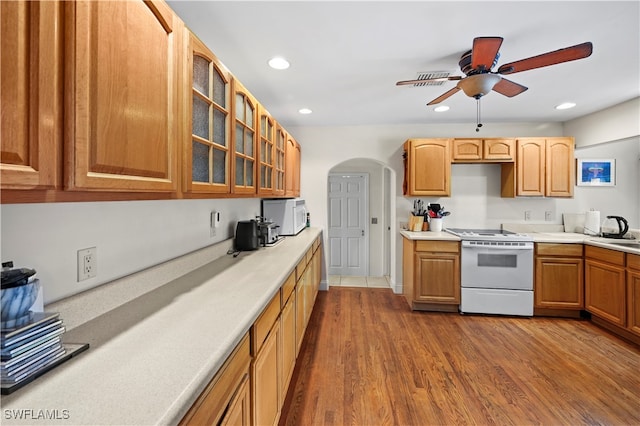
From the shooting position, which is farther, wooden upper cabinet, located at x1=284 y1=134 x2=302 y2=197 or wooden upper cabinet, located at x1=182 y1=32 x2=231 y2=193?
wooden upper cabinet, located at x1=284 y1=134 x2=302 y2=197

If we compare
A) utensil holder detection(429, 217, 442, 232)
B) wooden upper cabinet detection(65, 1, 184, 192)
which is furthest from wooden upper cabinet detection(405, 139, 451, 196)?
wooden upper cabinet detection(65, 1, 184, 192)

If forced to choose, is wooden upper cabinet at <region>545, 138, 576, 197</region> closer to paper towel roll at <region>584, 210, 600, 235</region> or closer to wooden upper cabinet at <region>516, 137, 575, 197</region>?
wooden upper cabinet at <region>516, 137, 575, 197</region>

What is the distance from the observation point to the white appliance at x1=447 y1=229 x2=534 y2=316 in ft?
10.8

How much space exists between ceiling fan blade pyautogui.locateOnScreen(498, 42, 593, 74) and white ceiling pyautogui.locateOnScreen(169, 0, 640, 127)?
22 cm

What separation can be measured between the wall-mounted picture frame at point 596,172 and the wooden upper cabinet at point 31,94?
5117 millimetres

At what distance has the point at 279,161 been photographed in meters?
3.02

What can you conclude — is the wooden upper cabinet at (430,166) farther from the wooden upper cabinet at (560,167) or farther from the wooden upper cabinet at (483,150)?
the wooden upper cabinet at (560,167)

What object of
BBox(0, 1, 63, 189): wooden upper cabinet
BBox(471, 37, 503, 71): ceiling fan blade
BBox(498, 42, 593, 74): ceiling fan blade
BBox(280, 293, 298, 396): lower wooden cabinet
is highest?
BBox(471, 37, 503, 71): ceiling fan blade

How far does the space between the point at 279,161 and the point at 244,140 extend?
3.42ft

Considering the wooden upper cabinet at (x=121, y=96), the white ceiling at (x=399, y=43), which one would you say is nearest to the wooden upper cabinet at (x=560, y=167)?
the white ceiling at (x=399, y=43)

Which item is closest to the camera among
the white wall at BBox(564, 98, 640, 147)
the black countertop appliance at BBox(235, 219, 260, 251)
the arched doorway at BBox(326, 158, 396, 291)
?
the black countertop appliance at BBox(235, 219, 260, 251)

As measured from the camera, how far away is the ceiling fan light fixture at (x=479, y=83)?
196 cm

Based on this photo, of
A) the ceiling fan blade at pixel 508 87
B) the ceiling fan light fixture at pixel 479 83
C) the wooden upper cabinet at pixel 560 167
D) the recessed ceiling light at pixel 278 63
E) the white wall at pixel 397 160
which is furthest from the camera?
the white wall at pixel 397 160

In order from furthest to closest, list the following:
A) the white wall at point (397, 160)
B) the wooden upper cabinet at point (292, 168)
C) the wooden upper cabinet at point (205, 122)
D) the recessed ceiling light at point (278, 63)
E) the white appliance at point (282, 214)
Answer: the white wall at point (397, 160)
the white appliance at point (282, 214)
the wooden upper cabinet at point (292, 168)
the recessed ceiling light at point (278, 63)
the wooden upper cabinet at point (205, 122)
